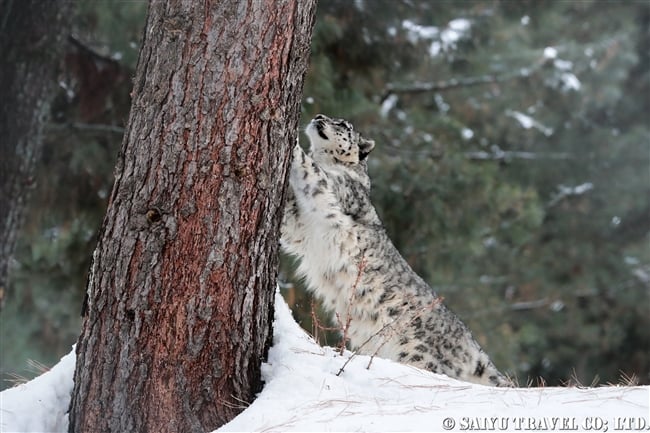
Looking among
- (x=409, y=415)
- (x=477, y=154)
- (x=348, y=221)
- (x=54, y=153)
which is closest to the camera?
(x=409, y=415)

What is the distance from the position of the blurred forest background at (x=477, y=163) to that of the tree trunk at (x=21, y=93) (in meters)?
1.26

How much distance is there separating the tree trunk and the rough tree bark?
3328 millimetres

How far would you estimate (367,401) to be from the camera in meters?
3.87

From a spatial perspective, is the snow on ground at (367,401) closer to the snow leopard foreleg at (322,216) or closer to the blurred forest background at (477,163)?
the blurred forest background at (477,163)

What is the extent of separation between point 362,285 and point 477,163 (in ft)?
25.5

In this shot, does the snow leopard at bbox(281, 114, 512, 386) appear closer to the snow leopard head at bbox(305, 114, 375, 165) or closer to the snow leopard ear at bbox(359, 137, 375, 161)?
the snow leopard head at bbox(305, 114, 375, 165)

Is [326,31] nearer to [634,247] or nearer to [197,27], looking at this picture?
[197,27]

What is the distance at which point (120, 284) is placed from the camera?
3875mm

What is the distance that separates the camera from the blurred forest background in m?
9.00

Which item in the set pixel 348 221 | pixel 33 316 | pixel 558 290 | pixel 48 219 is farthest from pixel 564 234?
pixel 348 221

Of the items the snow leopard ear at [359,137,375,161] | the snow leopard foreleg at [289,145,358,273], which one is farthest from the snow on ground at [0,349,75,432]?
the snow leopard ear at [359,137,375,161]

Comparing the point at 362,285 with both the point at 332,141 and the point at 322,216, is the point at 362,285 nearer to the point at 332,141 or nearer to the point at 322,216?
the point at 322,216

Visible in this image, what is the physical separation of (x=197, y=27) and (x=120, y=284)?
1188mm

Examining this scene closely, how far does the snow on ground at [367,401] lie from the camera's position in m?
3.56
